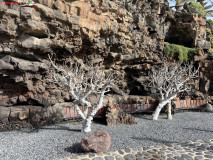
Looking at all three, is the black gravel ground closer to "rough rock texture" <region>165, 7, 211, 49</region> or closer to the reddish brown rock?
the reddish brown rock

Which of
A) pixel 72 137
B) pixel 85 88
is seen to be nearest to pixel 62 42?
pixel 85 88

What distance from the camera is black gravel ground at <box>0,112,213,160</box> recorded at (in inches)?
206

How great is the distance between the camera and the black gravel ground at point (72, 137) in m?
5.23

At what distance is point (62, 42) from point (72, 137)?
18.6 ft

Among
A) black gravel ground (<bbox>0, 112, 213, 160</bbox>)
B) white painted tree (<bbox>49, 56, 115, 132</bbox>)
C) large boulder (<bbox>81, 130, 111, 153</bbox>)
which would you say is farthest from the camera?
white painted tree (<bbox>49, 56, 115, 132</bbox>)

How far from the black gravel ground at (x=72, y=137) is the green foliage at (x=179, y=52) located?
8491mm

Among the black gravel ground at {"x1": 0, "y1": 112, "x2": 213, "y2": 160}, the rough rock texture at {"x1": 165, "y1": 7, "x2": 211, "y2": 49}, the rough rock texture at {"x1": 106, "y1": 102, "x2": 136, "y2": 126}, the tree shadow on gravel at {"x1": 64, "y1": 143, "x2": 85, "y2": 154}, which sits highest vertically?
the rough rock texture at {"x1": 165, "y1": 7, "x2": 211, "y2": 49}

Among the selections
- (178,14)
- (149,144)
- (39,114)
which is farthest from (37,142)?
(178,14)

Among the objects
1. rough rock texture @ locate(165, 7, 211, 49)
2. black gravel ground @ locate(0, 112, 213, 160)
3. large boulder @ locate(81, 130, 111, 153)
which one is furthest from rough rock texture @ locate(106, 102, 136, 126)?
rough rock texture @ locate(165, 7, 211, 49)

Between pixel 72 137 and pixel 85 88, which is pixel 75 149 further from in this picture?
pixel 85 88

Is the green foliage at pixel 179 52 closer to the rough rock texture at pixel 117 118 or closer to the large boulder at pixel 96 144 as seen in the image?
the rough rock texture at pixel 117 118

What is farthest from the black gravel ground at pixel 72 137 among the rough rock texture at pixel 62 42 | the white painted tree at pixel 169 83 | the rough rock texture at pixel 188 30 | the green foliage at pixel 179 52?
the rough rock texture at pixel 188 30

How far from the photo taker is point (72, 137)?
655 cm

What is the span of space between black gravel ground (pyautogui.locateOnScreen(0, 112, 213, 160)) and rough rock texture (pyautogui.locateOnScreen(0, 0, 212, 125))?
75.2 inches
